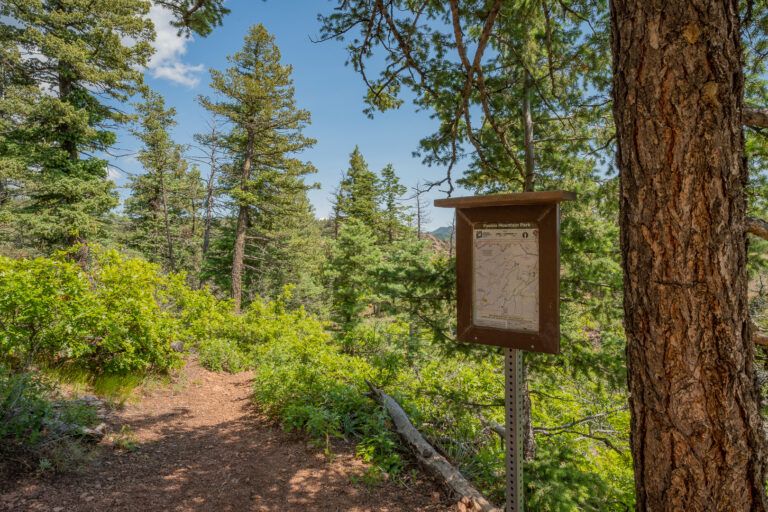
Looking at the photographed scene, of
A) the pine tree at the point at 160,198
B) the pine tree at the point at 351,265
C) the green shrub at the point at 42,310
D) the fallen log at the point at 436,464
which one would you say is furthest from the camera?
the pine tree at the point at 160,198

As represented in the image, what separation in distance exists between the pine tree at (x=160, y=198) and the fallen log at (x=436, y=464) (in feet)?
60.8

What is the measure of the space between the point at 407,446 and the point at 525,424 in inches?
49.7

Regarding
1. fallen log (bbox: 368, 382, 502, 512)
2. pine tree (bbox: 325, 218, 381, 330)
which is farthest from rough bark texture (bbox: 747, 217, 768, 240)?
pine tree (bbox: 325, 218, 381, 330)

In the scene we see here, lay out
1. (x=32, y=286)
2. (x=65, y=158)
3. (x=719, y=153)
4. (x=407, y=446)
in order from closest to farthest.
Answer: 1. (x=719, y=153)
2. (x=407, y=446)
3. (x=32, y=286)
4. (x=65, y=158)

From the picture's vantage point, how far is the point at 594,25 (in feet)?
10.9

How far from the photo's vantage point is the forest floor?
2.85 meters

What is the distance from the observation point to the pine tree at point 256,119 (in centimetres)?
1293

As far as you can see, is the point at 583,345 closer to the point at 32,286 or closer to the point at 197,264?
the point at 32,286

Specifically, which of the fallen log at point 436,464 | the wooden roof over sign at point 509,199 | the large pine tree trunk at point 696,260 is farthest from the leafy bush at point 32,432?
the large pine tree trunk at point 696,260

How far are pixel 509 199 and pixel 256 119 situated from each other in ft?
44.2

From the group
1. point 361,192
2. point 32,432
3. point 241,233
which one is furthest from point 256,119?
point 32,432

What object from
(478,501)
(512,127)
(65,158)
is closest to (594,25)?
(512,127)

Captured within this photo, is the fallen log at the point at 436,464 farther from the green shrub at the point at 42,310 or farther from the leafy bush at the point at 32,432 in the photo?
the green shrub at the point at 42,310

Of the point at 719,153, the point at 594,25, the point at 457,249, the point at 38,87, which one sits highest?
the point at 38,87
